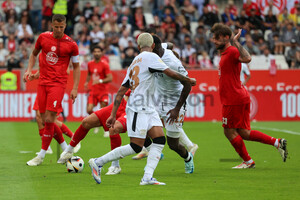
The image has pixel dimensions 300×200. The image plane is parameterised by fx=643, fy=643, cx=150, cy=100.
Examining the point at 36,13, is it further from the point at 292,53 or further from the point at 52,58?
the point at 52,58

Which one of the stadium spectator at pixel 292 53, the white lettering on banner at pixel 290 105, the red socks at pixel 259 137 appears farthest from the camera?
the stadium spectator at pixel 292 53

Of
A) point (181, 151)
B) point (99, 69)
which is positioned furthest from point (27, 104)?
point (181, 151)

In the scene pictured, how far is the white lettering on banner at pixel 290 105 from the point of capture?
22672 millimetres

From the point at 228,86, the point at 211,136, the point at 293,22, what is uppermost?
the point at 293,22

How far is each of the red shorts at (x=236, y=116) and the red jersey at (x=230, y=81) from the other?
0.08 metres

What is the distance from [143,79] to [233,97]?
2518 mm

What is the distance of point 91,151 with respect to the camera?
1322cm

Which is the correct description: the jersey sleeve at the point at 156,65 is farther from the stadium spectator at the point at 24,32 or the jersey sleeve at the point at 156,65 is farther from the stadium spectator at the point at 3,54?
the stadium spectator at the point at 24,32

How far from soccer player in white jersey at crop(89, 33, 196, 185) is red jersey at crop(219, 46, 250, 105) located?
1868 mm

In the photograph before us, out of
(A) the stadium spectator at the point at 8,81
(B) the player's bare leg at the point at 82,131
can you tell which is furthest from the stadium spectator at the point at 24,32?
(B) the player's bare leg at the point at 82,131

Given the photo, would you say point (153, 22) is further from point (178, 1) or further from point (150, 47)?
point (150, 47)

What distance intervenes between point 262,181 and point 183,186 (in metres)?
1.21

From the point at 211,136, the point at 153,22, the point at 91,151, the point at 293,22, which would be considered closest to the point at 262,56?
the point at 293,22

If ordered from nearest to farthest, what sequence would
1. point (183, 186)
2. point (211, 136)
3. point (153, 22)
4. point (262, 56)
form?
point (183, 186)
point (211, 136)
point (262, 56)
point (153, 22)
